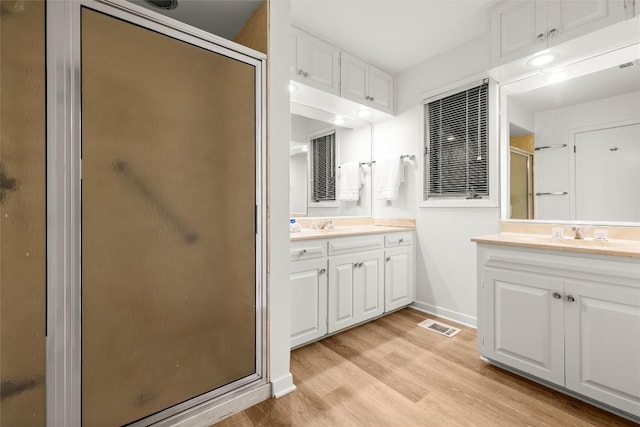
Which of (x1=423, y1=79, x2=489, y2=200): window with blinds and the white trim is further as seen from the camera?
(x1=423, y1=79, x2=489, y2=200): window with blinds

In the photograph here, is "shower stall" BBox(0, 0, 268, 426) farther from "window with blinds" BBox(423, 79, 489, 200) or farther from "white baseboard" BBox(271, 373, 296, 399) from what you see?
"window with blinds" BBox(423, 79, 489, 200)

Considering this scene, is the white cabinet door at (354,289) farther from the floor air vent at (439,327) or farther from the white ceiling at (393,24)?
the white ceiling at (393,24)

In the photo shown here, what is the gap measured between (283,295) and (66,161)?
117cm

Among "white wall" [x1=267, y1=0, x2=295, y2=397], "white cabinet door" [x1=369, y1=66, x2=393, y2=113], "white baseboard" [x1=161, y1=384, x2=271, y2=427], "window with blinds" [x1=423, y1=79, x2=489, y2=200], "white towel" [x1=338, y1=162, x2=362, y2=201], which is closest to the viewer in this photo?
"white baseboard" [x1=161, y1=384, x2=271, y2=427]

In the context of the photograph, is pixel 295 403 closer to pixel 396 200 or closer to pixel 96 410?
pixel 96 410

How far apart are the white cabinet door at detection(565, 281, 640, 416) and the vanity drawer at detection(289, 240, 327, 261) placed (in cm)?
150

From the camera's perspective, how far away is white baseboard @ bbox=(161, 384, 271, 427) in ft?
4.41

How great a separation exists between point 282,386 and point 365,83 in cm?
270

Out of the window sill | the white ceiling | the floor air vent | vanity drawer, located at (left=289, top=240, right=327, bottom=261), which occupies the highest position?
the white ceiling

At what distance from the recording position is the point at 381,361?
79.3 inches

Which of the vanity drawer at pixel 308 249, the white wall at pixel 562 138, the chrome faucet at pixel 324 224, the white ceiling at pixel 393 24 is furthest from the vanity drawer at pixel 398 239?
the white ceiling at pixel 393 24

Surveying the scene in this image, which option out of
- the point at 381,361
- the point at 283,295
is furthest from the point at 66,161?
the point at 381,361

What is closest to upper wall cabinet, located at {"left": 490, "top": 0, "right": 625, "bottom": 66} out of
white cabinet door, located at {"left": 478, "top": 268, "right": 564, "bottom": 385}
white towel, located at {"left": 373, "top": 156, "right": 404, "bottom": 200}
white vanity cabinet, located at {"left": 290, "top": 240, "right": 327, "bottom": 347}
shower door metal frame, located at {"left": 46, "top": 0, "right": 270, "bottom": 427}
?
white towel, located at {"left": 373, "top": 156, "right": 404, "bottom": 200}

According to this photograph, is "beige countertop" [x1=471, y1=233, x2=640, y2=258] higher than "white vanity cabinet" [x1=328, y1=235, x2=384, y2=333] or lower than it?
higher
